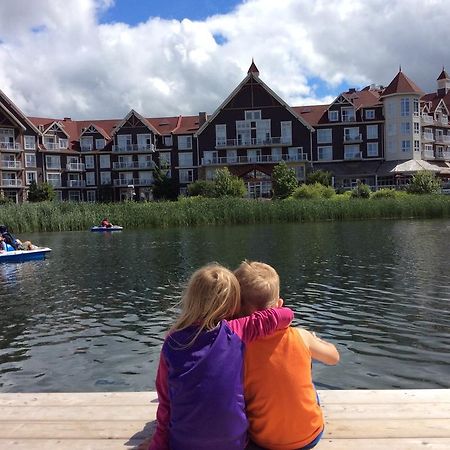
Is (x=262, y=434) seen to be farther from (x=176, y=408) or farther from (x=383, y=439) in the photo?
(x=383, y=439)

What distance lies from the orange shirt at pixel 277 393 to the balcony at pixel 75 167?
79004 millimetres

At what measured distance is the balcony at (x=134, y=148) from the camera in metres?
77.9

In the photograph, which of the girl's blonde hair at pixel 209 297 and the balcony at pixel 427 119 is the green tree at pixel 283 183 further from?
the girl's blonde hair at pixel 209 297

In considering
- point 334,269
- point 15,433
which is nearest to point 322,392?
point 15,433

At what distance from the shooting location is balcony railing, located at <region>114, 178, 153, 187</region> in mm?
79312

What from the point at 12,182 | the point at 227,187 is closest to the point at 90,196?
the point at 12,182

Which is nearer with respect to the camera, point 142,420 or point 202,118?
point 142,420

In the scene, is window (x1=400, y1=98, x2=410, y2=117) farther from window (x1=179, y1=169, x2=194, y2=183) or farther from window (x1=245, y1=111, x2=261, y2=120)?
window (x1=179, y1=169, x2=194, y2=183)

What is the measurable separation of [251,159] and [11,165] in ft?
102

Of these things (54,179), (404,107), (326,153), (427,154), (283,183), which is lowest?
(283,183)

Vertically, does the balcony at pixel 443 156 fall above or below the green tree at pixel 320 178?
above

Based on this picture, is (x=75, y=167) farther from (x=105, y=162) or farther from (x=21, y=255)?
(x=21, y=255)

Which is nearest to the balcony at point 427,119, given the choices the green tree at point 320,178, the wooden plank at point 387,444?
the green tree at point 320,178

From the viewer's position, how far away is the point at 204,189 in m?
60.7
